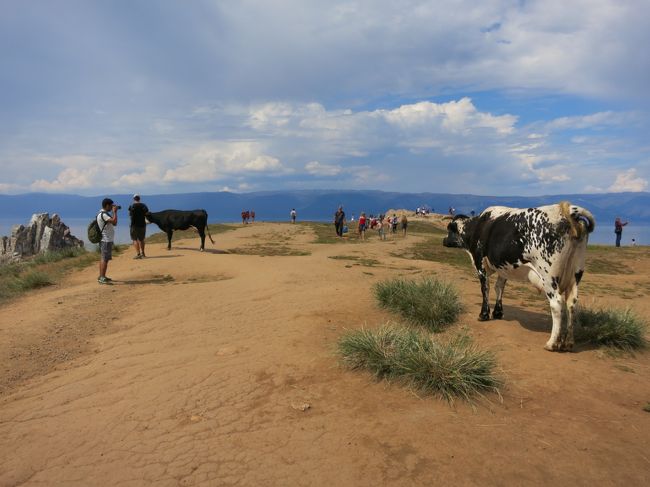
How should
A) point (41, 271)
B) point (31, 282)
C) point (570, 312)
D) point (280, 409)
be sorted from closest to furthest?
point (280, 409), point (570, 312), point (31, 282), point (41, 271)

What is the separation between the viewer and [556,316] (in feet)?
21.6

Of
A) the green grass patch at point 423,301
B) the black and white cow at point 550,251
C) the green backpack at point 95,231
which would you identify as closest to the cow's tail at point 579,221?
the black and white cow at point 550,251

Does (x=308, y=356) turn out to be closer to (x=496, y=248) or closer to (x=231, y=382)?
(x=231, y=382)

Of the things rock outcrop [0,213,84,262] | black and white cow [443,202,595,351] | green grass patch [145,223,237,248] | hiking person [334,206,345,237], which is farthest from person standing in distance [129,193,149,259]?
rock outcrop [0,213,84,262]

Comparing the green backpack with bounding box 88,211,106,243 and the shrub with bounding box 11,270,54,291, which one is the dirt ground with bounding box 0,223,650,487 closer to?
the green backpack with bounding box 88,211,106,243

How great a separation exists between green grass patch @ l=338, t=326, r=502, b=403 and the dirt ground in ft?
0.64

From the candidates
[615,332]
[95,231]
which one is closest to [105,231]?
[95,231]

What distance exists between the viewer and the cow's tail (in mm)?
6289

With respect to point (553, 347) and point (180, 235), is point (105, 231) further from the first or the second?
point (180, 235)

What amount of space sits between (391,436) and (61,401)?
4215 mm

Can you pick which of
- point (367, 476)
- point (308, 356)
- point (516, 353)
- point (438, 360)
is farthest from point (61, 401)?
point (516, 353)

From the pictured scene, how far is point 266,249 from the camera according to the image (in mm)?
23141

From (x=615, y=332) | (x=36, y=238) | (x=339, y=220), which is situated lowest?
(x=36, y=238)

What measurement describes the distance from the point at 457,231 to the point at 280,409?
6.32 meters
